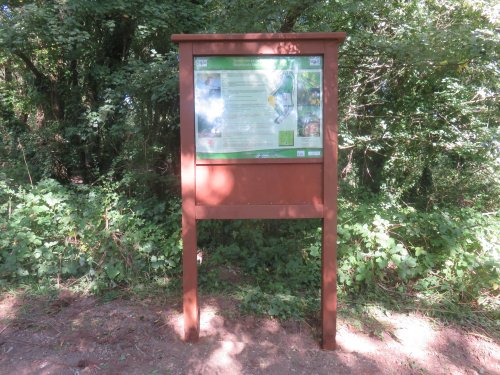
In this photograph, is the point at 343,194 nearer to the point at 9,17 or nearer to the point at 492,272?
the point at 492,272

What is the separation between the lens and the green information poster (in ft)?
10.5

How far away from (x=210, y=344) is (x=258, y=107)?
6.54ft

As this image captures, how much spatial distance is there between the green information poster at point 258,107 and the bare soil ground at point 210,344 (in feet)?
5.15

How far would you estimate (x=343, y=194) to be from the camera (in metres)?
6.37

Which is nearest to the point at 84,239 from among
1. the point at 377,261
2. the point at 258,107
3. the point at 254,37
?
the point at 258,107

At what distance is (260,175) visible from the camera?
3238 millimetres

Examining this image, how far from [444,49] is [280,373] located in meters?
4.20

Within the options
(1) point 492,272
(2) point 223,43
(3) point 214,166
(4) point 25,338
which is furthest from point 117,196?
(1) point 492,272

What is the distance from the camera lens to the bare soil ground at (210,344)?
312cm

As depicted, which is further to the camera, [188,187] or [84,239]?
[84,239]

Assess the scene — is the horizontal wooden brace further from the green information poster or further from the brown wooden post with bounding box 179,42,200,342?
the green information poster

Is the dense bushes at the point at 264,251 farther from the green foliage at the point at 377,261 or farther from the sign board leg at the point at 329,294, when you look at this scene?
the sign board leg at the point at 329,294

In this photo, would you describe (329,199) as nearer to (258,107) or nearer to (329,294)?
(329,294)

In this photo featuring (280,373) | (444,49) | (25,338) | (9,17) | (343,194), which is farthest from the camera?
(343,194)
